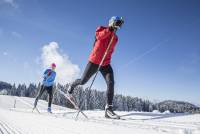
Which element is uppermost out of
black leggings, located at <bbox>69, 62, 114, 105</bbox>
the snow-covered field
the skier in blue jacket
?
the skier in blue jacket

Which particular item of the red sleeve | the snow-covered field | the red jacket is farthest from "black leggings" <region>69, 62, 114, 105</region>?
the snow-covered field

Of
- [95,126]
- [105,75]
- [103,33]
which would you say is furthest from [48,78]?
[95,126]

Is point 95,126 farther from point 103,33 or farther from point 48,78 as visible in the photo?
point 48,78

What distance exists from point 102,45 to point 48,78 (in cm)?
709

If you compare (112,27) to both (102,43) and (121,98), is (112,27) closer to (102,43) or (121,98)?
(102,43)

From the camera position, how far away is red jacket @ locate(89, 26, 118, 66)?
600 centimetres

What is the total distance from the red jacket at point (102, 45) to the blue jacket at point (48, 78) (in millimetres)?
6818

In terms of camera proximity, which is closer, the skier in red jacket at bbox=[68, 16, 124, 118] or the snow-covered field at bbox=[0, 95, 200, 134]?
the snow-covered field at bbox=[0, 95, 200, 134]

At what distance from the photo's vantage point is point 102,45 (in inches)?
239

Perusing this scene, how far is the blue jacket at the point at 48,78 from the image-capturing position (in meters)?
12.4

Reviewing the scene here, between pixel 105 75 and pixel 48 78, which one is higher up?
pixel 48 78

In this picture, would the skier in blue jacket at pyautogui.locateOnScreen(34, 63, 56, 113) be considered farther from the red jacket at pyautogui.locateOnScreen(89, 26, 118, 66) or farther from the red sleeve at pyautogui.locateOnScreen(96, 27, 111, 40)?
the red sleeve at pyautogui.locateOnScreen(96, 27, 111, 40)

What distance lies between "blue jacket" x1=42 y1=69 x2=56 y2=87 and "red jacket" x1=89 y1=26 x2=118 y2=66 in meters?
6.82

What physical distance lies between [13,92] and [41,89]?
166m
